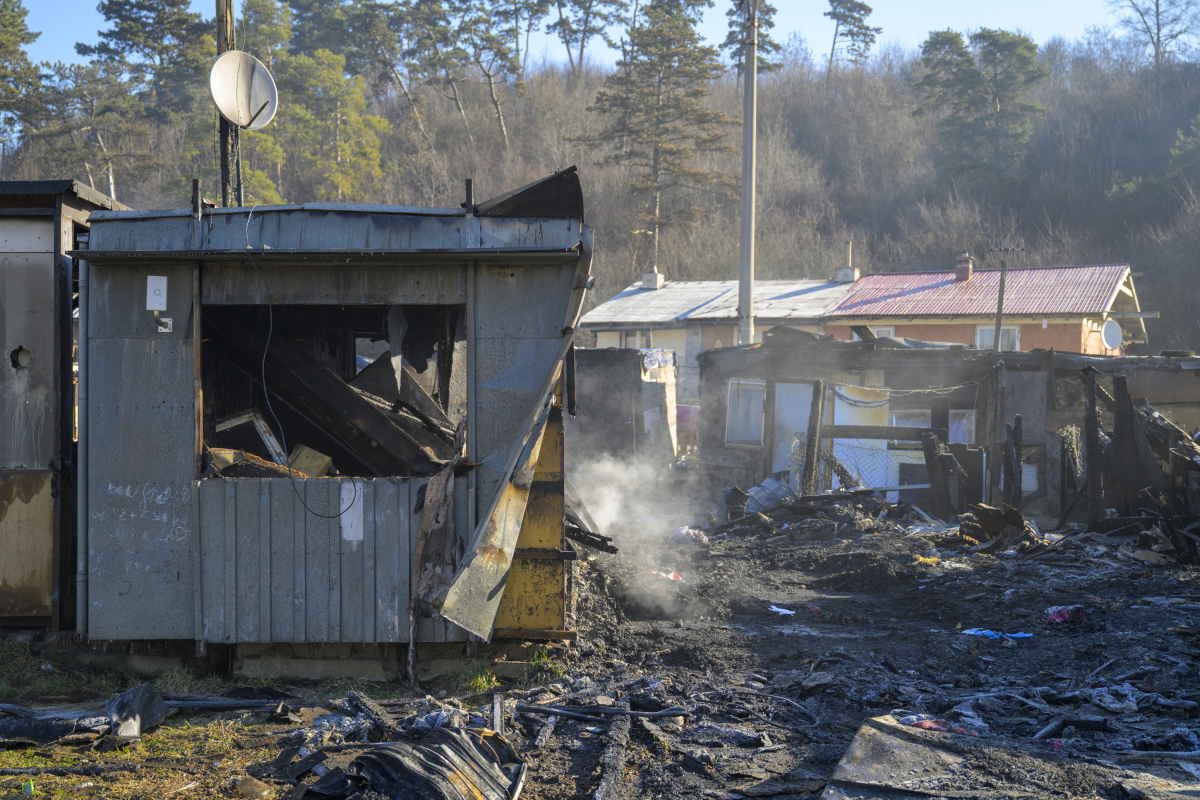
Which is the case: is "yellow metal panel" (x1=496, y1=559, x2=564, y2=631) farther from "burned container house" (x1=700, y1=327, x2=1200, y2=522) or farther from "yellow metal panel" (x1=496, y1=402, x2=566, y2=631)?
"burned container house" (x1=700, y1=327, x2=1200, y2=522)

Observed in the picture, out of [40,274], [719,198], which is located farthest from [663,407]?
[719,198]

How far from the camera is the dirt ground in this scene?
443 cm

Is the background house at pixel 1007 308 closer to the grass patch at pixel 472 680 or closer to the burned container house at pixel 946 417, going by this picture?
the burned container house at pixel 946 417

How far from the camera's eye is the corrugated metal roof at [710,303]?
28.9 m

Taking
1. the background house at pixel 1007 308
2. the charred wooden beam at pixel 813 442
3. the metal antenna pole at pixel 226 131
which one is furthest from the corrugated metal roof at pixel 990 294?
the metal antenna pole at pixel 226 131

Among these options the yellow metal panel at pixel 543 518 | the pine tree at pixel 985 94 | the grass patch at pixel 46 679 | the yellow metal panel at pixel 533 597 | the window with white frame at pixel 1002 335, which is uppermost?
the pine tree at pixel 985 94

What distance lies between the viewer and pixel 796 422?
52.6 feet

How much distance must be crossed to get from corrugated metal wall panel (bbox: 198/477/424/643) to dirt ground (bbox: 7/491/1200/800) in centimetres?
51

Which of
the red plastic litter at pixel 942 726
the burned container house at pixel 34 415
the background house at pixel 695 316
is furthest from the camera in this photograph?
the background house at pixel 695 316

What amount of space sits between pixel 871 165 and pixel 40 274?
52603mm

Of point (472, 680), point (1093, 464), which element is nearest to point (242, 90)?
point (472, 680)

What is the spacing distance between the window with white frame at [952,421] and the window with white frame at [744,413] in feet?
8.86

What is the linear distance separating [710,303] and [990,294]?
9.30 m

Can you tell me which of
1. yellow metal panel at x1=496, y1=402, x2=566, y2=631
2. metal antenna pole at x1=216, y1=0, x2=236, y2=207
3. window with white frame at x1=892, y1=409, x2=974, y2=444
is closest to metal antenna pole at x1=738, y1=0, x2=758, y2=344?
window with white frame at x1=892, y1=409, x2=974, y2=444
